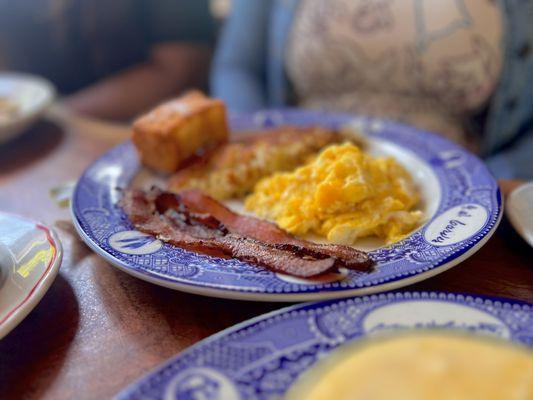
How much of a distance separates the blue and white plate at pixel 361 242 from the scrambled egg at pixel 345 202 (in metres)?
0.04

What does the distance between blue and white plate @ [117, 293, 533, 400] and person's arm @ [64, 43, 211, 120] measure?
1.76 m

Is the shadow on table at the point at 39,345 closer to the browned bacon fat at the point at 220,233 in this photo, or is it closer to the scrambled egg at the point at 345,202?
the browned bacon fat at the point at 220,233

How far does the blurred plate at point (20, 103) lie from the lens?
1.78 m

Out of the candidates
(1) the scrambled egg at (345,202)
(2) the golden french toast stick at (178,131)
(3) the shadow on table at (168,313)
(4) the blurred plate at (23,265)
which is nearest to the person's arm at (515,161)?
(1) the scrambled egg at (345,202)

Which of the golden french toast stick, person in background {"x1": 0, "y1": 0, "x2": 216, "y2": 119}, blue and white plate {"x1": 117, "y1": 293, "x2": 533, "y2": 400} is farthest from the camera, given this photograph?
person in background {"x1": 0, "y1": 0, "x2": 216, "y2": 119}

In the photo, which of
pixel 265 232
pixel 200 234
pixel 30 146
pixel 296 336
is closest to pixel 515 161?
pixel 265 232

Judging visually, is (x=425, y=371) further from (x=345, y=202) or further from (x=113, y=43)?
(x=113, y=43)

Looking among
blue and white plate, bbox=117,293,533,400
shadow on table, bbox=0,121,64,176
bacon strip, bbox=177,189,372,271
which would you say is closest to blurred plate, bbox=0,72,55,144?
shadow on table, bbox=0,121,64,176

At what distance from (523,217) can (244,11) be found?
5.11 ft

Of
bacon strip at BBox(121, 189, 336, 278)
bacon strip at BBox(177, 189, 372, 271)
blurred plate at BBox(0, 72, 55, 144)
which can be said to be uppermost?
blurred plate at BBox(0, 72, 55, 144)

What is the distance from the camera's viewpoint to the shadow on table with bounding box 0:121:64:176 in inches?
66.3

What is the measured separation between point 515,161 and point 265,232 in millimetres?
1043

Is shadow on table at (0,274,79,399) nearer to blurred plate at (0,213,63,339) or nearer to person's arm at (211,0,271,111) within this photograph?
blurred plate at (0,213,63,339)

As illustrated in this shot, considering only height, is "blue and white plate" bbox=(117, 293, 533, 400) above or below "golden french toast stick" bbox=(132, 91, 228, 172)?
below
